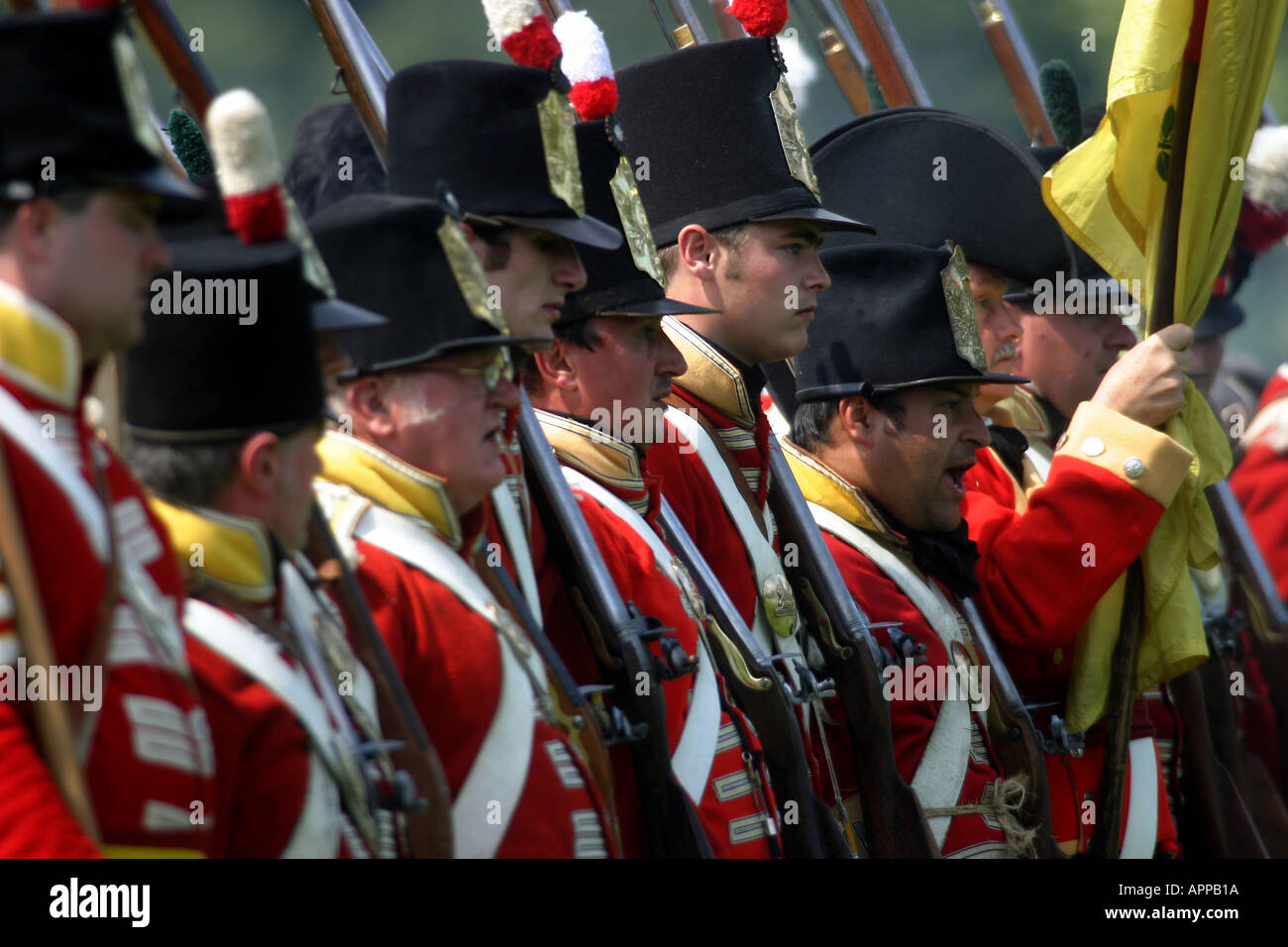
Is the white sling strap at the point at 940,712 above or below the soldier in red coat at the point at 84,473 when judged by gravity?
below

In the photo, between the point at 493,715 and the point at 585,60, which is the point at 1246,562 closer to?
the point at 585,60

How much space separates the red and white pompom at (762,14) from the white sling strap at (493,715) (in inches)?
73.6

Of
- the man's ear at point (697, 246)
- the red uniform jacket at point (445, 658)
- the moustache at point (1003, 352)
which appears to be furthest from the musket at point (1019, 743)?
the red uniform jacket at point (445, 658)

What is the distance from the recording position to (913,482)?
425 cm

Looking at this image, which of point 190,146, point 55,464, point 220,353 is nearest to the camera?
point 55,464

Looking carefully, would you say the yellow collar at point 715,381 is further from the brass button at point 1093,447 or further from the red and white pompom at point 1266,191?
the red and white pompom at point 1266,191

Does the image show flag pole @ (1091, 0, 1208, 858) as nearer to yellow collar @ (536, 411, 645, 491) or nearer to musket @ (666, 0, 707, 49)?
musket @ (666, 0, 707, 49)

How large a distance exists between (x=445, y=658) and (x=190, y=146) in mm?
1113

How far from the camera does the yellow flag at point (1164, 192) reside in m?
4.12

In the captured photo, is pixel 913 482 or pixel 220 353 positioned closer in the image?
pixel 220 353

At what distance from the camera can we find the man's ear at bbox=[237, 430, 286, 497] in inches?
88.4

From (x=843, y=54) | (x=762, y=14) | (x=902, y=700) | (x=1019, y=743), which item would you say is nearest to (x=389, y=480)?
(x=902, y=700)

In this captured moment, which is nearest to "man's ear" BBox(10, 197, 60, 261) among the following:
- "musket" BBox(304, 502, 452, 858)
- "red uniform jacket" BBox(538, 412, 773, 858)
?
"musket" BBox(304, 502, 452, 858)
